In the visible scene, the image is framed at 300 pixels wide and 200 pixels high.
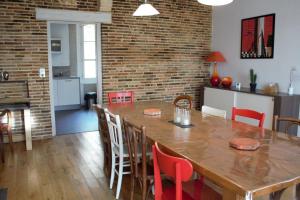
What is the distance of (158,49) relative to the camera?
5.88 meters

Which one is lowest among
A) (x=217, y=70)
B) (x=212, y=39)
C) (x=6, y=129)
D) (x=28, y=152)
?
(x=28, y=152)

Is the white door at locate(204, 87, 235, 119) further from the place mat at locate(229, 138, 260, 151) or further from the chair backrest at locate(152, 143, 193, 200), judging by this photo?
the chair backrest at locate(152, 143, 193, 200)

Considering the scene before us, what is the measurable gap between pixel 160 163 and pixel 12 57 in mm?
3929

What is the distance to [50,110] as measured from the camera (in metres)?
5.06

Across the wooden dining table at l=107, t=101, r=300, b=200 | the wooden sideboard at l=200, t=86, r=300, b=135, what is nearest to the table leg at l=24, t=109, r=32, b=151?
the wooden dining table at l=107, t=101, r=300, b=200

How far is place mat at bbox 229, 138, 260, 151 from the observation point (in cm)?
198

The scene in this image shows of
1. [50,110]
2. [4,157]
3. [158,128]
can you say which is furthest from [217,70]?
[4,157]

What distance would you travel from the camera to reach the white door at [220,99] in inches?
211

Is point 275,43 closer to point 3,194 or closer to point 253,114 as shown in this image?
point 253,114

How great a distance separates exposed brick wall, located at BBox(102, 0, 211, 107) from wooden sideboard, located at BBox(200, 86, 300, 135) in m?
0.74

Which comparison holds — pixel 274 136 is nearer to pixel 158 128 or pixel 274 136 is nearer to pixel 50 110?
pixel 158 128

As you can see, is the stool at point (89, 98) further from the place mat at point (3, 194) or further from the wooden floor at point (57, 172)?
the place mat at point (3, 194)

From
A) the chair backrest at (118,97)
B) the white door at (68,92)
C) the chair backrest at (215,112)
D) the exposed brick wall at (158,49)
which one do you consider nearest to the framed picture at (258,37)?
the exposed brick wall at (158,49)

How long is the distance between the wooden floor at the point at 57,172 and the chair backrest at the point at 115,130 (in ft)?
1.83
